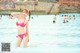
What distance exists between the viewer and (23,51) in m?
2.05

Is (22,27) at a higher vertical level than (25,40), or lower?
higher

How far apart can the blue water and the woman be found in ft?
0.11

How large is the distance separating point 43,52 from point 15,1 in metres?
0.50

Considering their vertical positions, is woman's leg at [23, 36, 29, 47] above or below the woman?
below

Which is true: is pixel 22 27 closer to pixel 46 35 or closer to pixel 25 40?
pixel 25 40

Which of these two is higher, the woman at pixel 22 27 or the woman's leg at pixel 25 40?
the woman at pixel 22 27

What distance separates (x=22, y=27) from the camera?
81.4 inches

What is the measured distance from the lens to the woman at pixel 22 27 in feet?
6.75

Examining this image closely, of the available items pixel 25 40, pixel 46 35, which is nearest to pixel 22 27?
pixel 25 40

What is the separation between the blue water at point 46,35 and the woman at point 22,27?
34mm

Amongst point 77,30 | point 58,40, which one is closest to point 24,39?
point 58,40

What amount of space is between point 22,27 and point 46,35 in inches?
8.6

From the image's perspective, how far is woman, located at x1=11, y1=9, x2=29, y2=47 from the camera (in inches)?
81.0

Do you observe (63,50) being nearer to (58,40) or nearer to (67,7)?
(58,40)
